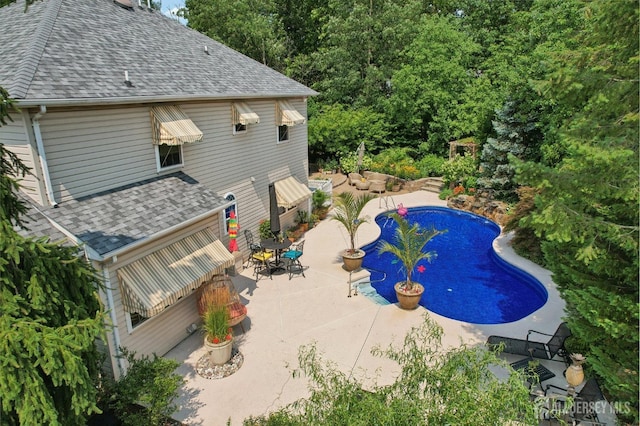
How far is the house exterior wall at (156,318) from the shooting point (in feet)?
37.0

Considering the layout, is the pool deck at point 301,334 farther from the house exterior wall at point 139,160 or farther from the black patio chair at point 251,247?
the house exterior wall at point 139,160

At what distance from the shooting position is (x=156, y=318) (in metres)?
12.9

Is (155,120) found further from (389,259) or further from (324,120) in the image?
(324,120)

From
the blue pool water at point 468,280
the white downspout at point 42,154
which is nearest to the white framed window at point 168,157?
the white downspout at point 42,154

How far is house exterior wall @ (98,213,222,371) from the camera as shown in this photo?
11281 mm

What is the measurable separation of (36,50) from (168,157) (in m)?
5.21

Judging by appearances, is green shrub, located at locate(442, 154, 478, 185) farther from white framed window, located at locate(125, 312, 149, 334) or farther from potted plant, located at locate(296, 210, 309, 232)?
white framed window, located at locate(125, 312, 149, 334)

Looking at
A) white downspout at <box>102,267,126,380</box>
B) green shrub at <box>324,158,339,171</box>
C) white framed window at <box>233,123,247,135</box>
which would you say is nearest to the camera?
white downspout at <box>102,267,126,380</box>

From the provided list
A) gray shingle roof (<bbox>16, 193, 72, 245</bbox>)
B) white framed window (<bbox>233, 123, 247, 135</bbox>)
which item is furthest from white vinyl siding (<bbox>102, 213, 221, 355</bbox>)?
white framed window (<bbox>233, 123, 247, 135</bbox>)

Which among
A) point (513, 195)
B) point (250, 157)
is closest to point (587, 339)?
point (250, 157)

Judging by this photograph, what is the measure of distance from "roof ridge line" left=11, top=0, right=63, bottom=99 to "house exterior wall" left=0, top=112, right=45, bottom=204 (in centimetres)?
76

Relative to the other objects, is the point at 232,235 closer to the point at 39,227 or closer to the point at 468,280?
the point at 39,227

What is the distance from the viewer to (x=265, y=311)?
621 inches

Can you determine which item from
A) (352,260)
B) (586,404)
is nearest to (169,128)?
(352,260)
